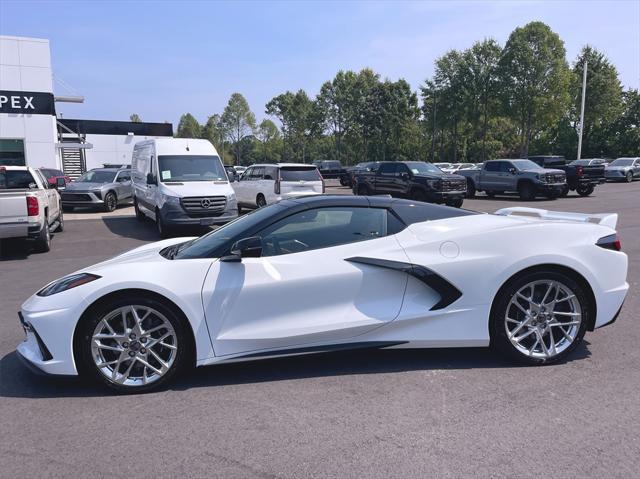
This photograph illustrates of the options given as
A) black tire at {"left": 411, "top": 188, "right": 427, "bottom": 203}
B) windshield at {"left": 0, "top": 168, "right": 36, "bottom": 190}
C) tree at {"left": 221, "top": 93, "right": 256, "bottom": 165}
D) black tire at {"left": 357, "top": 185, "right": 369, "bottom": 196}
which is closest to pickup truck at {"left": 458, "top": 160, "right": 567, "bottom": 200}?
black tire at {"left": 411, "top": 188, "right": 427, "bottom": 203}

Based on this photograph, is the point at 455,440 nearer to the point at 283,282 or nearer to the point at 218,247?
the point at 283,282

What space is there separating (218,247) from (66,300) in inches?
43.5

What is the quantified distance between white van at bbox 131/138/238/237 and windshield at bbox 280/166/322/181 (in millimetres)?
2501

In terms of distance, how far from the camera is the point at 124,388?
371cm

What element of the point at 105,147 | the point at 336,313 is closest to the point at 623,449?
the point at 336,313

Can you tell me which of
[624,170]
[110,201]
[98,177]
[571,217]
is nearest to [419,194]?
[110,201]

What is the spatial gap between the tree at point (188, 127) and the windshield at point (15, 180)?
307 feet

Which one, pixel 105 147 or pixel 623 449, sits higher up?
pixel 105 147

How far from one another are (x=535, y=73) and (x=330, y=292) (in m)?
49.7

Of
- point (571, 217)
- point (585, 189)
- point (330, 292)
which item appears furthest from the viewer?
point (585, 189)

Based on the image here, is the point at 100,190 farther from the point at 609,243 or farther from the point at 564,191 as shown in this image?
the point at 564,191

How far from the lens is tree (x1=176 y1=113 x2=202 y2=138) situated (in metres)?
105

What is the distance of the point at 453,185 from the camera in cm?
1973

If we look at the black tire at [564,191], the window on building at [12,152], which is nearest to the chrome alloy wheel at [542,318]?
the black tire at [564,191]
